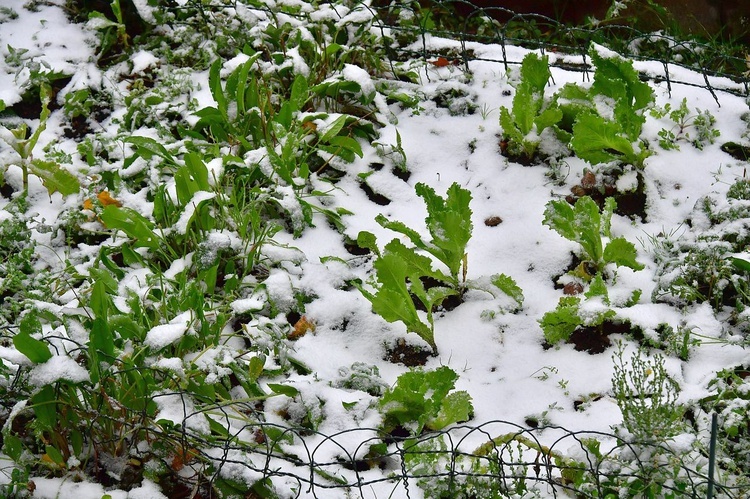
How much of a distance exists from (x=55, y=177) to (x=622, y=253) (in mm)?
2077

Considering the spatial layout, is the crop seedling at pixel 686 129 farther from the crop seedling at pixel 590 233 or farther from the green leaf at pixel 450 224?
the green leaf at pixel 450 224

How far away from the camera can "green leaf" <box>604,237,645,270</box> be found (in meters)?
2.52

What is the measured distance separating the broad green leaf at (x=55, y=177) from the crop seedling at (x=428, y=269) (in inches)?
45.7

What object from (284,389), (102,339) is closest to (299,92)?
(284,389)

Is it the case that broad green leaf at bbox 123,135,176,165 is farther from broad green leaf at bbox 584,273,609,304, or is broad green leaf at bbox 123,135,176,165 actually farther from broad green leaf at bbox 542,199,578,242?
broad green leaf at bbox 584,273,609,304

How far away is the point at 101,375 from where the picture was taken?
2.04 meters

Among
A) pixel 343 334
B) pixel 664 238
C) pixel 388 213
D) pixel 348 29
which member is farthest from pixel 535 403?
pixel 348 29

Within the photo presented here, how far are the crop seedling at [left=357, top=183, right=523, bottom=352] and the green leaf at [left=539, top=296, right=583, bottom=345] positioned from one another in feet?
0.48

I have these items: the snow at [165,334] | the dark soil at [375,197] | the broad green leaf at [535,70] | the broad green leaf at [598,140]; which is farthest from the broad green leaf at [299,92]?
the snow at [165,334]

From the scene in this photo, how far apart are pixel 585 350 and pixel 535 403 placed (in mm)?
265

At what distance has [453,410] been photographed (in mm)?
2207

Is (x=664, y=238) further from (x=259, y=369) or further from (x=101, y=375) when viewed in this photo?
(x=101, y=375)

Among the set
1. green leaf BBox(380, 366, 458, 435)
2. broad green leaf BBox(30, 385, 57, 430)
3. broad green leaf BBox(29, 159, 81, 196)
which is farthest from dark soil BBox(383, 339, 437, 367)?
broad green leaf BBox(29, 159, 81, 196)

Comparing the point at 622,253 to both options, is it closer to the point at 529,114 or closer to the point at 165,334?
the point at 529,114
